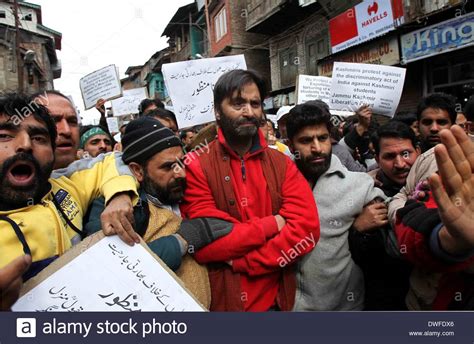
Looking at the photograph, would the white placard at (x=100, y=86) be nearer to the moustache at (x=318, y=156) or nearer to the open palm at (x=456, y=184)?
the moustache at (x=318, y=156)

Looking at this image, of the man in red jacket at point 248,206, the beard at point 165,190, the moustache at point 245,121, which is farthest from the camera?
the moustache at point 245,121

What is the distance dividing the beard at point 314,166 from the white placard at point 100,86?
12.7 ft

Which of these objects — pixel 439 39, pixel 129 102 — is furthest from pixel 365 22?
pixel 129 102

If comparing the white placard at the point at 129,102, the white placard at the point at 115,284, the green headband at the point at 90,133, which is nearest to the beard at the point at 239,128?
the white placard at the point at 115,284

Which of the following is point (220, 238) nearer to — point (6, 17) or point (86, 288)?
point (86, 288)

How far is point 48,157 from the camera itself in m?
1.57

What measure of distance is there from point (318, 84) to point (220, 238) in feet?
11.2

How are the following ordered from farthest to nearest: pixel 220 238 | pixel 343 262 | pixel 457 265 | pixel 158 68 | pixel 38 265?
pixel 158 68
pixel 343 262
pixel 220 238
pixel 457 265
pixel 38 265

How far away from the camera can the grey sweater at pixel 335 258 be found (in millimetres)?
1801

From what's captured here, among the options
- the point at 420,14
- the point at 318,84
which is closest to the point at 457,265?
the point at 318,84

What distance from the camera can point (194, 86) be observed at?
326 centimetres

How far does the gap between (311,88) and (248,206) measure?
312 cm

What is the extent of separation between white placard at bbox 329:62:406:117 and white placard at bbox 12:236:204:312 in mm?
2974

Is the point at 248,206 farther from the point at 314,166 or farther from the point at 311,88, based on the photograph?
the point at 311,88
